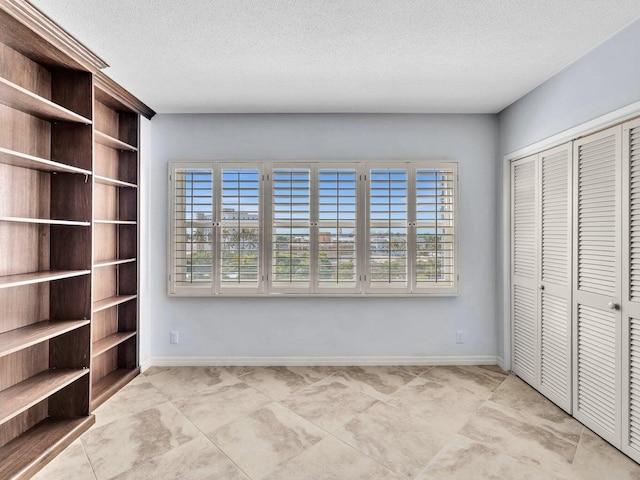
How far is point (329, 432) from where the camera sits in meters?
2.19

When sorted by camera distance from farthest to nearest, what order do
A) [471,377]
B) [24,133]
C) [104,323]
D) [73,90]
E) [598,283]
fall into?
[471,377] < [104,323] < [73,90] < [598,283] < [24,133]

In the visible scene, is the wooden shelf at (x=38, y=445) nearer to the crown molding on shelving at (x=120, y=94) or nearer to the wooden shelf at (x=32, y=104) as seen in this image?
the wooden shelf at (x=32, y=104)

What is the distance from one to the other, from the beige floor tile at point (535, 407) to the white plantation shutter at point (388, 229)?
3.77 ft

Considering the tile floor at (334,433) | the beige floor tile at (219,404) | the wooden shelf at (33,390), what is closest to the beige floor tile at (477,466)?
the tile floor at (334,433)

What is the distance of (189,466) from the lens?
1877mm

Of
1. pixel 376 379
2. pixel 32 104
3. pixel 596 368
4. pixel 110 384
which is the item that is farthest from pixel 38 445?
pixel 596 368

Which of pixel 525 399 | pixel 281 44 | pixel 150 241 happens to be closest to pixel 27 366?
pixel 150 241

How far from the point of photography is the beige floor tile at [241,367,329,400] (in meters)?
2.77

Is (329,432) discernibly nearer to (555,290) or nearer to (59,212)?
(555,290)

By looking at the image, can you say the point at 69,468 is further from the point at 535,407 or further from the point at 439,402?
the point at 535,407

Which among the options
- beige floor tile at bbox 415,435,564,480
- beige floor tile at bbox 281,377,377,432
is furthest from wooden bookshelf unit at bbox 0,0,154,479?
beige floor tile at bbox 415,435,564,480

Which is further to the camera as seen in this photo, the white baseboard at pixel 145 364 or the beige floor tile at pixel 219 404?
the white baseboard at pixel 145 364

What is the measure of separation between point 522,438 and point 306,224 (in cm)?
230

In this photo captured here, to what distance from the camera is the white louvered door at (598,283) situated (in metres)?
2.04
